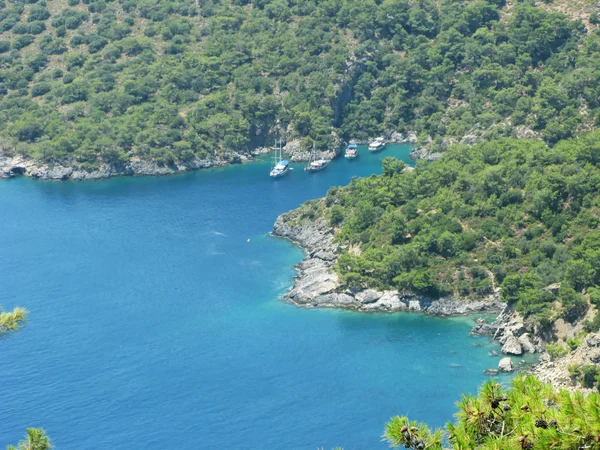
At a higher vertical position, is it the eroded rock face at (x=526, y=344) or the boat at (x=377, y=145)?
the eroded rock face at (x=526, y=344)

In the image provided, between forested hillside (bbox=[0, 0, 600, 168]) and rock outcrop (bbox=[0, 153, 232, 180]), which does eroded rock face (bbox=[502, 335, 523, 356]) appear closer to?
forested hillside (bbox=[0, 0, 600, 168])

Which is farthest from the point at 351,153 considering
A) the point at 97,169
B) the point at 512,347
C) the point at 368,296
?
the point at 512,347

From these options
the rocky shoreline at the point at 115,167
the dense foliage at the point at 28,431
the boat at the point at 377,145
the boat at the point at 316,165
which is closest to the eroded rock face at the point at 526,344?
the dense foliage at the point at 28,431

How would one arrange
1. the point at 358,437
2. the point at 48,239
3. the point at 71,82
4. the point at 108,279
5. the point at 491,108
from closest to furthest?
1. the point at 358,437
2. the point at 108,279
3. the point at 48,239
4. the point at 491,108
5. the point at 71,82

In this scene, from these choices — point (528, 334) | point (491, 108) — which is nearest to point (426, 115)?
point (491, 108)

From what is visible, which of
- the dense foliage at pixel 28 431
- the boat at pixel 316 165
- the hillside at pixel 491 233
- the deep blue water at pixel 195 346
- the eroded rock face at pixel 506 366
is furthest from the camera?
the boat at pixel 316 165

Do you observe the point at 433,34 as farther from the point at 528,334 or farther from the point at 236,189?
the point at 528,334

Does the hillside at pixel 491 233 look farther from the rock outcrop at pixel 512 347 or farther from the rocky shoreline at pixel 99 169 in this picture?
the rocky shoreline at pixel 99 169
